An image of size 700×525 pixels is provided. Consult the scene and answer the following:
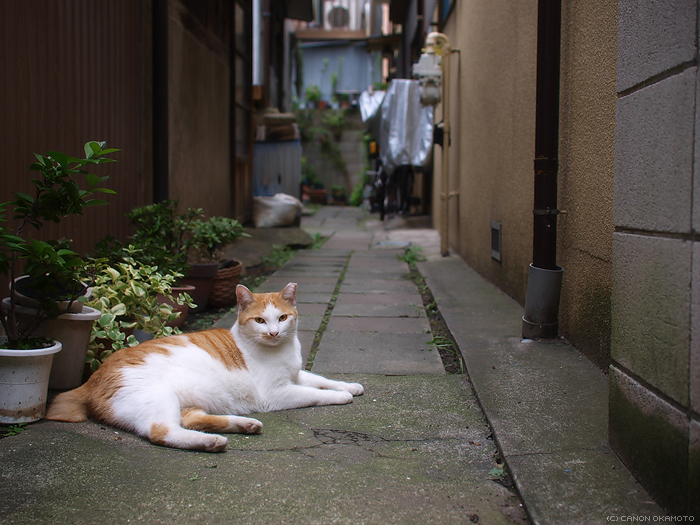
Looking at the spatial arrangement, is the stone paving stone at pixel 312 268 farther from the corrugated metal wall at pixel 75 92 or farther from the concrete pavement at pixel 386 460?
the concrete pavement at pixel 386 460

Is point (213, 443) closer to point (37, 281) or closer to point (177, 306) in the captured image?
point (37, 281)

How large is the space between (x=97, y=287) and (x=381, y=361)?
148 cm

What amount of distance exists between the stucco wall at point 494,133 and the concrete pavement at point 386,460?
4.33 feet

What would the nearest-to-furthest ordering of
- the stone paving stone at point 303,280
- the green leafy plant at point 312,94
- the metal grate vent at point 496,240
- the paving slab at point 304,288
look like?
the metal grate vent at point 496,240 → the paving slab at point 304,288 → the stone paving stone at point 303,280 → the green leafy plant at point 312,94

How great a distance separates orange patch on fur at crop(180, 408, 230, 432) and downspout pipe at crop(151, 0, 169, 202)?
2.78m

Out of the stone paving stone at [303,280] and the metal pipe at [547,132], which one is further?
the stone paving stone at [303,280]

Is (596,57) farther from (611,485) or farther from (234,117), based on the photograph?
(234,117)

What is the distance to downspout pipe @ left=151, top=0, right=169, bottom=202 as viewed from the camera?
15.2ft

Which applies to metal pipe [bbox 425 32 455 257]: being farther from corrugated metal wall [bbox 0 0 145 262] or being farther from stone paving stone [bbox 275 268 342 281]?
corrugated metal wall [bbox 0 0 145 262]

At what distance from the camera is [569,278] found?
315 cm

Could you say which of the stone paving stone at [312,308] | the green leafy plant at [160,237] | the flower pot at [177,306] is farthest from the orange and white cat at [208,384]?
the stone paving stone at [312,308]

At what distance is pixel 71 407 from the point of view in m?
2.23

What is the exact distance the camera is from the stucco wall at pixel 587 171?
8.62ft

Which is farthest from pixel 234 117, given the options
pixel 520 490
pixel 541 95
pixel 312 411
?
pixel 520 490
